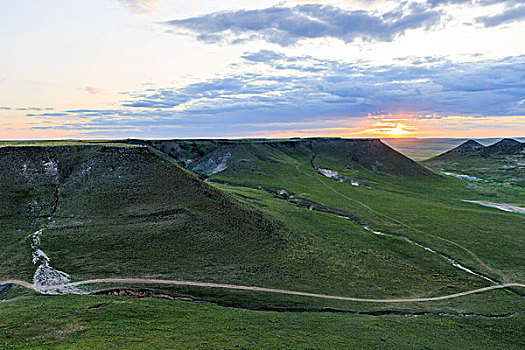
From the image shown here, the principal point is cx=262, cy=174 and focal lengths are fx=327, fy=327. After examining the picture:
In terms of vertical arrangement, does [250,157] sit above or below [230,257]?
above

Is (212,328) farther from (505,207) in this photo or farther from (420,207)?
(505,207)

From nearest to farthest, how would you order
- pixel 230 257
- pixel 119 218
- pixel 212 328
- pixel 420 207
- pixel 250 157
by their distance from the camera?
pixel 212 328
pixel 230 257
pixel 119 218
pixel 420 207
pixel 250 157

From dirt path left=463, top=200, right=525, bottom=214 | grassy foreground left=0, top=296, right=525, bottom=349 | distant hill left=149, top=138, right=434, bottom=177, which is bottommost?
grassy foreground left=0, top=296, right=525, bottom=349

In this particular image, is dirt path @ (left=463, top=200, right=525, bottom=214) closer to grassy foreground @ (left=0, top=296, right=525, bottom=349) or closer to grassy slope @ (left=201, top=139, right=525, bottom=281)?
grassy slope @ (left=201, top=139, right=525, bottom=281)

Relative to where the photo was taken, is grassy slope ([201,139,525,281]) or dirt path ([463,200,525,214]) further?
dirt path ([463,200,525,214])

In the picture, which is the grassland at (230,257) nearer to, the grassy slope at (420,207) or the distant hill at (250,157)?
the grassy slope at (420,207)

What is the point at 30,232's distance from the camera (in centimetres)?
5909

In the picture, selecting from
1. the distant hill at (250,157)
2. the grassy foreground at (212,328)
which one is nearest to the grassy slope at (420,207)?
the distant hill at (250,157)

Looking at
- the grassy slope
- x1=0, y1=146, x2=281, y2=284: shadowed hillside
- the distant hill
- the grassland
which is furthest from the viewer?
the distant hill

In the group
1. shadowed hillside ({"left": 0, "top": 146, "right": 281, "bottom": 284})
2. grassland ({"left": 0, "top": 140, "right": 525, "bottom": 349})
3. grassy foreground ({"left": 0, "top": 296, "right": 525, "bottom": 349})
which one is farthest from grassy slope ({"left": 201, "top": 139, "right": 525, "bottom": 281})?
shadowed hillside ({"left": 0, "top": 146, "right": 281, "bottom": 284})

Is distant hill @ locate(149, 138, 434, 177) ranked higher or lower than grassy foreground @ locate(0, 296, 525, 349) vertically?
higher

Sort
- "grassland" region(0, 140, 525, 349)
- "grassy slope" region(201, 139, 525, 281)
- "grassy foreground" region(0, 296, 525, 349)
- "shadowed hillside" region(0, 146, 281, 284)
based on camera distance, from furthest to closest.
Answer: "grassy slope" region(201, 139, 525, 281) → "shadowed hillside" region(0, 146, 281, 284) → "grassland" region(0, 140, 525, 349) → "grassy foreground" region(0, 296, 525, 349)

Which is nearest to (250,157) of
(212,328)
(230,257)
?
(230,257)

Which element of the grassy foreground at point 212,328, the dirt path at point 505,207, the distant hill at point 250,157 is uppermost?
the distant hill at point 250,157
